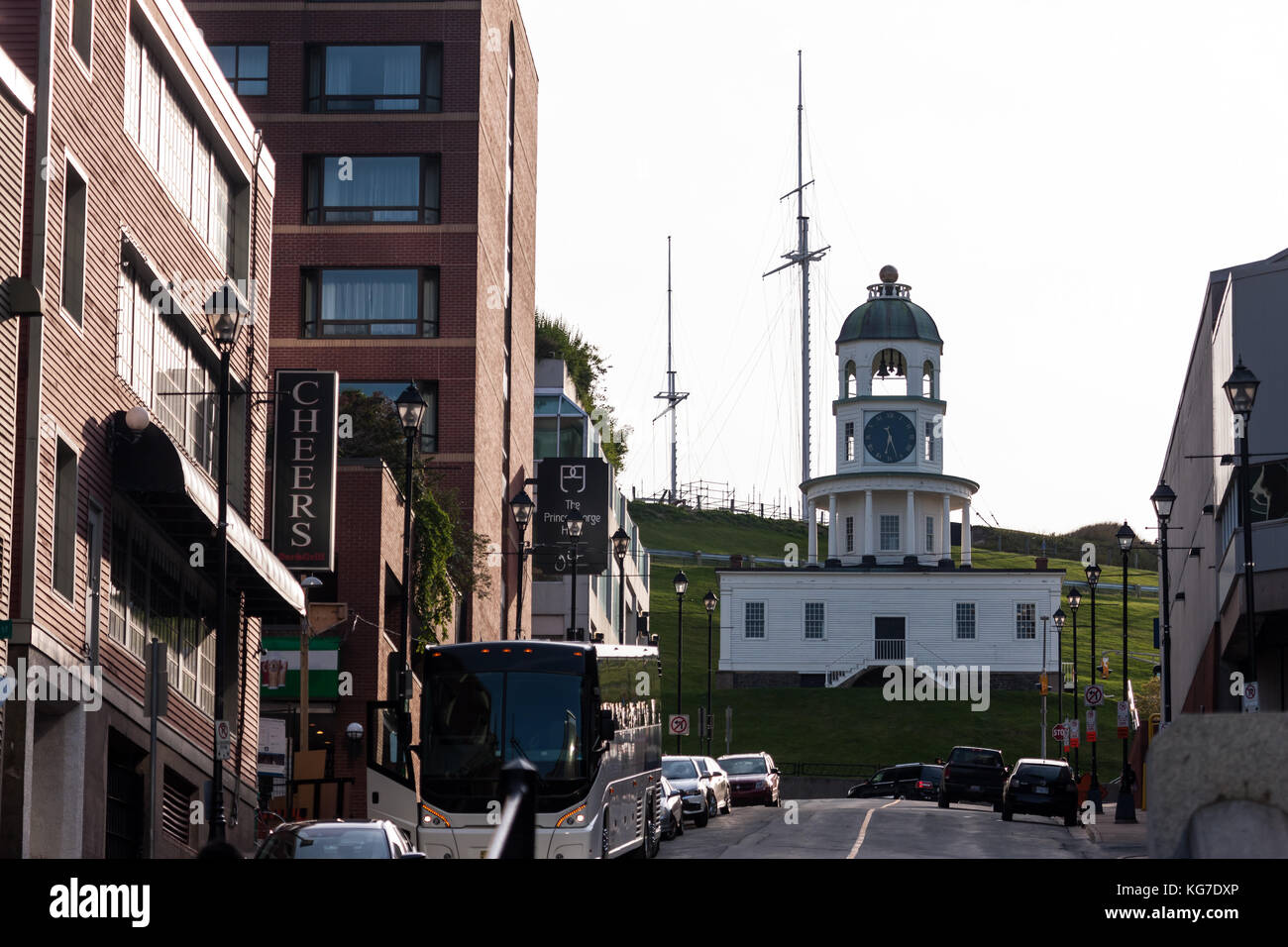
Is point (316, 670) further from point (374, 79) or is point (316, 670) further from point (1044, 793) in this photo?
point (374, 79)

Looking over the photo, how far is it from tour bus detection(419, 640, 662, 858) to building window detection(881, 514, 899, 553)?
240 feet

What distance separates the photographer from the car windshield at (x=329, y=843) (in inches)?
674

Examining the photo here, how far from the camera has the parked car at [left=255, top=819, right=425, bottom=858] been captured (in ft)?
56.2

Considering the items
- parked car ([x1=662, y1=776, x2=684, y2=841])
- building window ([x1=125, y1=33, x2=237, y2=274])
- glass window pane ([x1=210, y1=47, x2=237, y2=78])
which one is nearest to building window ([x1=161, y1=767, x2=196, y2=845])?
parked car ([x1=662, y1=776, x2=684, y2=841])

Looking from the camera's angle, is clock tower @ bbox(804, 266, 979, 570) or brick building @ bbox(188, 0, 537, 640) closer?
brick building @ bbox(188, 0, 537, 640)

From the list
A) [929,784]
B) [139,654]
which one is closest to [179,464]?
[139,654]

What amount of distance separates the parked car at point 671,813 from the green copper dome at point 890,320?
63.7 metres

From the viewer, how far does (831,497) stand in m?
98.2

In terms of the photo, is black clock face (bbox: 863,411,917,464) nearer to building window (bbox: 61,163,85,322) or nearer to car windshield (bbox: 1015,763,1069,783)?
car windshield (bbox: 1015,763,1069,783)
